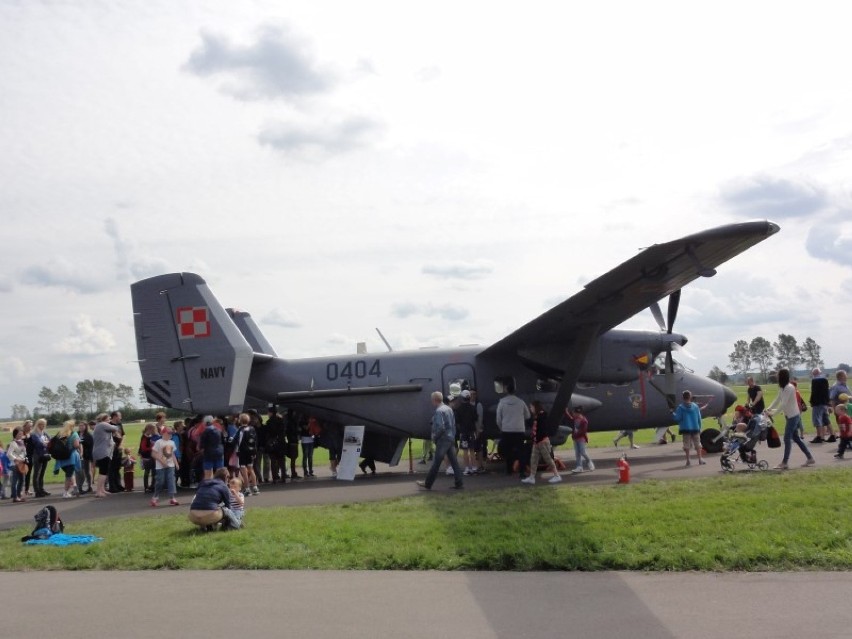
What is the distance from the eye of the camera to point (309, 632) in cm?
620

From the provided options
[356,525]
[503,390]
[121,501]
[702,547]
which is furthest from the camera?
[503,390]

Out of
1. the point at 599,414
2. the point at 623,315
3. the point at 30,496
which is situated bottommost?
the point at 30,496

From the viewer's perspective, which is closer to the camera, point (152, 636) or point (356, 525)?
point (152, 636)

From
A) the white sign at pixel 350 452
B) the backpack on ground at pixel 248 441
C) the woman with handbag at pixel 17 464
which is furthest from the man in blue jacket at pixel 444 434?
the woman with handbag at pixel 17 464

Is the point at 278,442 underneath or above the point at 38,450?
underneath

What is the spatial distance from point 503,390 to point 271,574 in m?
10.9

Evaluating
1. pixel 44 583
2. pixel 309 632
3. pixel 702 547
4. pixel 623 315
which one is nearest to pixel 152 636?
pixel 309 632

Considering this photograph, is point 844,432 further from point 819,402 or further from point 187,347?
point 187,347

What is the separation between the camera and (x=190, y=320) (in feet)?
60.4

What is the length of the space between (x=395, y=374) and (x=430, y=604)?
12.4 meters

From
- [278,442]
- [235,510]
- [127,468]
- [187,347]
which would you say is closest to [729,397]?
[278,442]

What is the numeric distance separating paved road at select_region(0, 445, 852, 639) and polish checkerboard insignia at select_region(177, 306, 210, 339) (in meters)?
9.92

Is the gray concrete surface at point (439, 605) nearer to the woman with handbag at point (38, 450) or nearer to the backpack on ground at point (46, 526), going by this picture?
the backpack on ground at point (46, 526)

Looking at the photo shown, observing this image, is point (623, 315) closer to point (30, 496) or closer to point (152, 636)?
point (152, 636)
